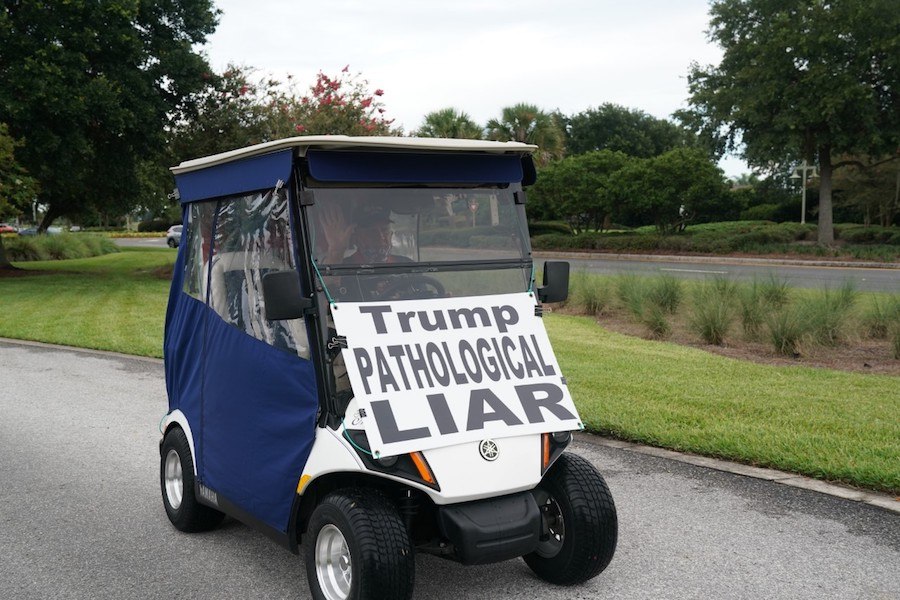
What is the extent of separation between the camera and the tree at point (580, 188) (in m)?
36.6

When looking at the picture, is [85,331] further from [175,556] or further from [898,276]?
[898,276]

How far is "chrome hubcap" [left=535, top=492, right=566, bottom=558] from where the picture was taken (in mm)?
4070

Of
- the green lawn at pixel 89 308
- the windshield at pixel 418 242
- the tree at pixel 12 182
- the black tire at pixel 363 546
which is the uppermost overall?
the tree at pixel 12 182

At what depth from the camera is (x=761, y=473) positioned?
588 centimetres

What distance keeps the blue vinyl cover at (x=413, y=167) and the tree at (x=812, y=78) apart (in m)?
27.2

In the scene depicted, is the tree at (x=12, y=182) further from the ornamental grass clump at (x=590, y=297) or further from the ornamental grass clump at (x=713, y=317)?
the ornamental grass clump at (x=713, y=317)

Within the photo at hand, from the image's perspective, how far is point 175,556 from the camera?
474 cm

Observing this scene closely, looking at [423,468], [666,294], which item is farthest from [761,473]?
[666,294]

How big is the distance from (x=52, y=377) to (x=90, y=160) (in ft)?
49.6

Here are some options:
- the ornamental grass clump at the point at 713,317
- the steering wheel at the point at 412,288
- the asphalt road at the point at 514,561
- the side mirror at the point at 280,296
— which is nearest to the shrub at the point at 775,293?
the ornamental grass clump at the point at 713,317

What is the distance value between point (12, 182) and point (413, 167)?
65.6ft

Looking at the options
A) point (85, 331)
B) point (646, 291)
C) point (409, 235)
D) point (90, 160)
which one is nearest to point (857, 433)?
point (409, 235)

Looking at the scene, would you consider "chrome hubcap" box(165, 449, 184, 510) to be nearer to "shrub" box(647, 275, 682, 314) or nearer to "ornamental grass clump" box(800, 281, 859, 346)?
"ornamental grass clump" box(800, 281, 859, 346)

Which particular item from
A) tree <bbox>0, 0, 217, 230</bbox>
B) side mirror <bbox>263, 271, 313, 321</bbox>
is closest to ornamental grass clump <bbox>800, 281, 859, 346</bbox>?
side mirror <bbox>263, 271, 313, 321</bbox>
